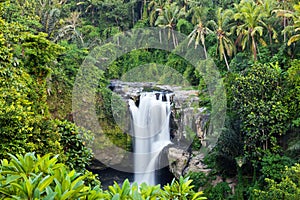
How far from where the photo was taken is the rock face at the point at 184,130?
470 inches

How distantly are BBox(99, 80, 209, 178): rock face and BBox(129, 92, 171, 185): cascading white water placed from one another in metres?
0.41

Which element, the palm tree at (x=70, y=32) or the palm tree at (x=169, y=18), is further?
the palm tree at (x=169, y=18)

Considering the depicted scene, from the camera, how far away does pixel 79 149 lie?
5.77 m

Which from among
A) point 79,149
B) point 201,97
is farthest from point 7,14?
point 201,97

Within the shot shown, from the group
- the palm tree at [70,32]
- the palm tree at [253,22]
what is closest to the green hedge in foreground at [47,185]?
the palm tree at [253,22]

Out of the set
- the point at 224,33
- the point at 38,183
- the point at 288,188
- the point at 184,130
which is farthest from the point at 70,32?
the point at 38,183

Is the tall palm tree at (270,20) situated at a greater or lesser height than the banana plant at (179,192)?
greater

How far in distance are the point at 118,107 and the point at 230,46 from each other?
6.91m

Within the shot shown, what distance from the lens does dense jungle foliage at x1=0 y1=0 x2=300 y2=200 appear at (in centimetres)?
194

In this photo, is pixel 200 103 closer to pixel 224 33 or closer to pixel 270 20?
pixel 224 33

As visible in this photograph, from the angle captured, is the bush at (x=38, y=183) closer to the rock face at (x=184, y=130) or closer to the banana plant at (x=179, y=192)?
the banana plant at (x=179, y=192)

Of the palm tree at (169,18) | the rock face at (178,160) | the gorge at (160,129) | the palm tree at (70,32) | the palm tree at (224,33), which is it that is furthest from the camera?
the palm tree at (169,18)

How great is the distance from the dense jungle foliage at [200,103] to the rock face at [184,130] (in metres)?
0.62

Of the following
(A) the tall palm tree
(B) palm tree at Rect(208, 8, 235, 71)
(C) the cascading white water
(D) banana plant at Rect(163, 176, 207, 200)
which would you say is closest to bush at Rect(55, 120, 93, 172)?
(D) banana plant at Rect(163, 176, 207, 200)
